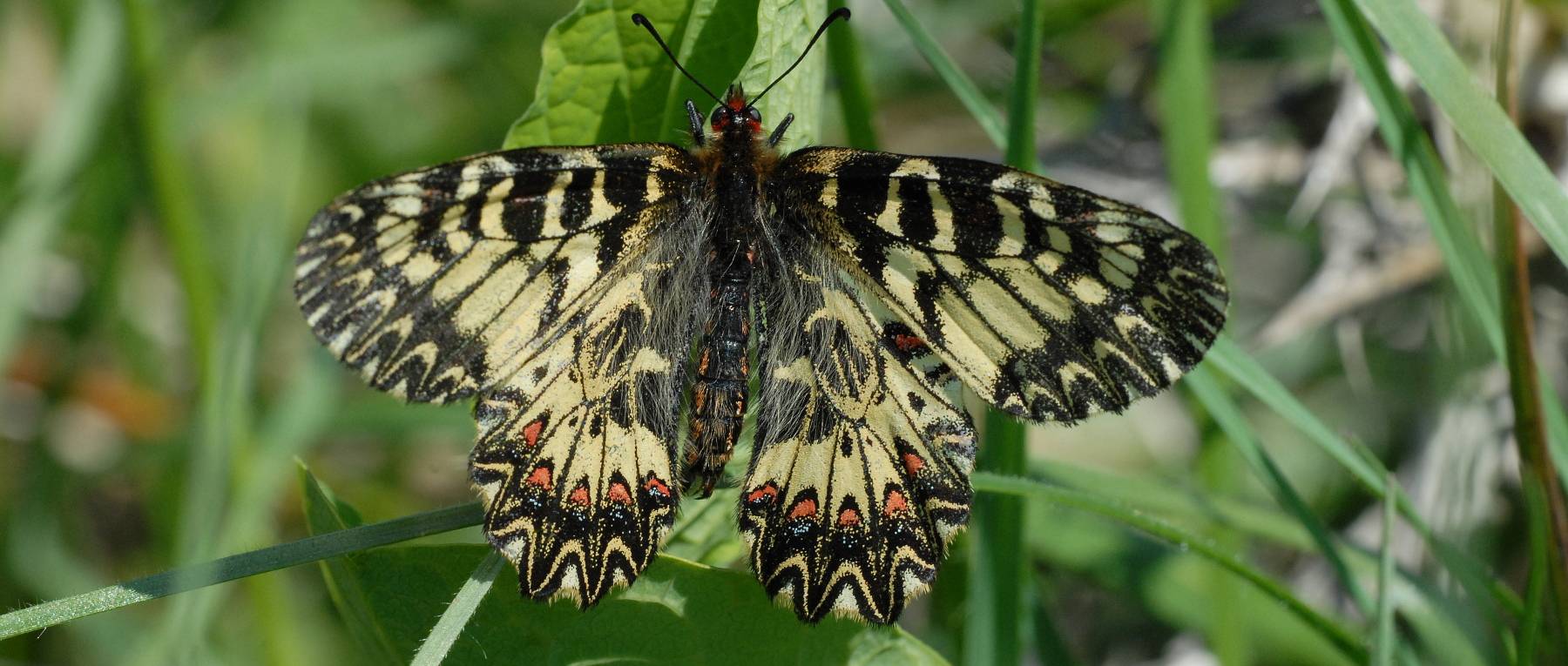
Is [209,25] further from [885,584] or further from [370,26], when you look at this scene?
[885,584]

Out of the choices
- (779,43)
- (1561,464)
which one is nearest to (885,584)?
(779,43)

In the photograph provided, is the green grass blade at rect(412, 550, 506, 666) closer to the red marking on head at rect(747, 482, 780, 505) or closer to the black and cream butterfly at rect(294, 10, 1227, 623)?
the black and cream butterfly at rect(294, 10, 1227, 623)

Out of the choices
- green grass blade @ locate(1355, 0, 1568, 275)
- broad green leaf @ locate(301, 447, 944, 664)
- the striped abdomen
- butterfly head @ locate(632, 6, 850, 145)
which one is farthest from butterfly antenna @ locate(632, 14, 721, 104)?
green grass blade @ locate(1355, 0, 1568, 275)

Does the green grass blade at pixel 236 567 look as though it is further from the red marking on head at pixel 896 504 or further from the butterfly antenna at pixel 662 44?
the butterfly antenna at pixel 662 44

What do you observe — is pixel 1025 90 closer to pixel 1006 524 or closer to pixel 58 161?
pixel 1006 524

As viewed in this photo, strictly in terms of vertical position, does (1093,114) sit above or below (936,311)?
above

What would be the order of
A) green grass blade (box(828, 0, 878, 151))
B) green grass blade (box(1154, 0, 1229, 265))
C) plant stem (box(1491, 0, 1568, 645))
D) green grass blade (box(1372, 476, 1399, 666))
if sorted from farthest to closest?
green grass blade (box(1154, 0, 1229, 265)), green grass blade (box(828, 0, 878, 151)), plant stem (box(1491, 0, 1568, 645)), green grass blade (box(1372, 476, 1399, 666))

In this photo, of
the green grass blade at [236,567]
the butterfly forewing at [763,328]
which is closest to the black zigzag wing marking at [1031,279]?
the butterfly forewing at [763,328]
